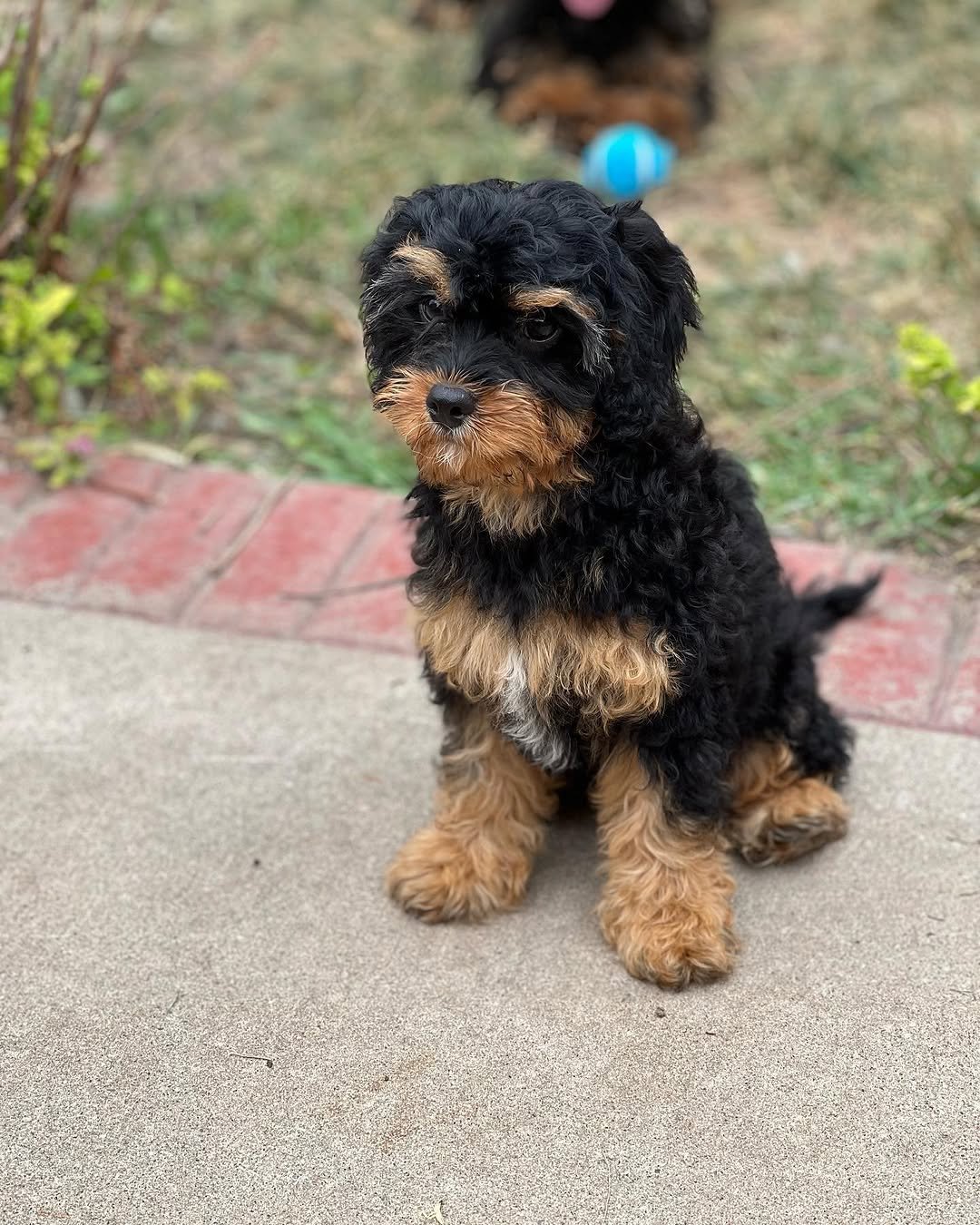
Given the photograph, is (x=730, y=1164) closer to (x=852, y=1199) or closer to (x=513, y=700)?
(x=852, y=1199)

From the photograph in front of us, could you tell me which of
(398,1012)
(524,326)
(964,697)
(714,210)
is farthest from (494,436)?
(714,210)


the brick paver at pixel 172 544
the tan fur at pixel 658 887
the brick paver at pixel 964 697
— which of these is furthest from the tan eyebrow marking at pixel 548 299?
the brick paver at pixel 172 544

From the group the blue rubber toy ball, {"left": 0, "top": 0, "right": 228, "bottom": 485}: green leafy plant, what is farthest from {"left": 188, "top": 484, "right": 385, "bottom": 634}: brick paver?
the blue rubber toy ball

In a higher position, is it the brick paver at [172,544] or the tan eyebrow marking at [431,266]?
the tan eyebrow marking at [431,266]

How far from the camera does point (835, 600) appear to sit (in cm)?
419

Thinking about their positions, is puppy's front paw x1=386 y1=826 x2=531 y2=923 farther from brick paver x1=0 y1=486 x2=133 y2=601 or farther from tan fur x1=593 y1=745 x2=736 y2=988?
brick paver x1=0 y1=486 x2=133 y2=601

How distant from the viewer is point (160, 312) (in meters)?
5.91

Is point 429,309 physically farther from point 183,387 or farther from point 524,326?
point 183,387

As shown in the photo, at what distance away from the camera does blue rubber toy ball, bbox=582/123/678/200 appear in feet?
21.1

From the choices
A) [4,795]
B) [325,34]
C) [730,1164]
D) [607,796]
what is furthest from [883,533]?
[325,34]

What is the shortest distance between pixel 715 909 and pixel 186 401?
117 inches

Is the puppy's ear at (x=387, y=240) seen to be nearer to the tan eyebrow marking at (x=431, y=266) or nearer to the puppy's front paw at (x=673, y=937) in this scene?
the tan eyebrow marking at (x=431, y=266)

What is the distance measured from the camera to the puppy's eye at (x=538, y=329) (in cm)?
276

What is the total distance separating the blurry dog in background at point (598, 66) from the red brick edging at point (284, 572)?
3025 millimetres
